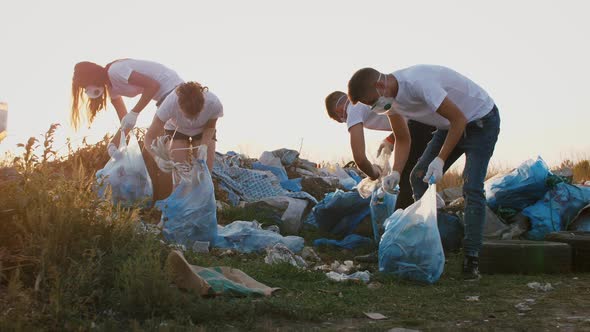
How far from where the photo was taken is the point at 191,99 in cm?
614

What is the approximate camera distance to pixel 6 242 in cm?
384

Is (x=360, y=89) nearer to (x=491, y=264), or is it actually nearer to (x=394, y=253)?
(x=394, y=253)

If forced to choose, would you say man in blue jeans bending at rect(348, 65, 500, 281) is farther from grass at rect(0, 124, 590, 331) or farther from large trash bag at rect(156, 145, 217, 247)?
large trash bag at rect(156, 145, 217, 247)

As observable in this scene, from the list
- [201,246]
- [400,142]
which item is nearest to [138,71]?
[201,246]

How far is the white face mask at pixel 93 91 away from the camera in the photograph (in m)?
7.24

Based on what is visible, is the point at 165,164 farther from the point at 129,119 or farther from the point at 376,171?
the point at 376,171

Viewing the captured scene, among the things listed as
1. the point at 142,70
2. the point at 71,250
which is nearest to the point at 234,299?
the point at 71,250

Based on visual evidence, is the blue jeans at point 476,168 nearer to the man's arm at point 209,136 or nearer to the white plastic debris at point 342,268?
the white plastic debris at point 342,268

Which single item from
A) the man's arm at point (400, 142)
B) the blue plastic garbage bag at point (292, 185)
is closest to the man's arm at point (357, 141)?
the man's arm at point (400, 142)

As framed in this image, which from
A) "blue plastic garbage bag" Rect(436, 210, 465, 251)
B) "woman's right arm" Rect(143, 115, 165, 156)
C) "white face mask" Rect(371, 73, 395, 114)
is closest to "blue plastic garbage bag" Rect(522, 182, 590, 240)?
"blue plastic garbage bag" Rect(436, 210, 465, 251)

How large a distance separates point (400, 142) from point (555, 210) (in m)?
2.35

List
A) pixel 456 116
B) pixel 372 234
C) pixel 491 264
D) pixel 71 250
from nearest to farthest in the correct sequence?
pixel 71 250 < pixel 456 116 < pixel 491 264 < pixel 372 234

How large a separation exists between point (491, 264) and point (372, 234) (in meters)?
1.72

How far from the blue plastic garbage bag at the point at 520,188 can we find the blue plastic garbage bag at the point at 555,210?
10 cm
